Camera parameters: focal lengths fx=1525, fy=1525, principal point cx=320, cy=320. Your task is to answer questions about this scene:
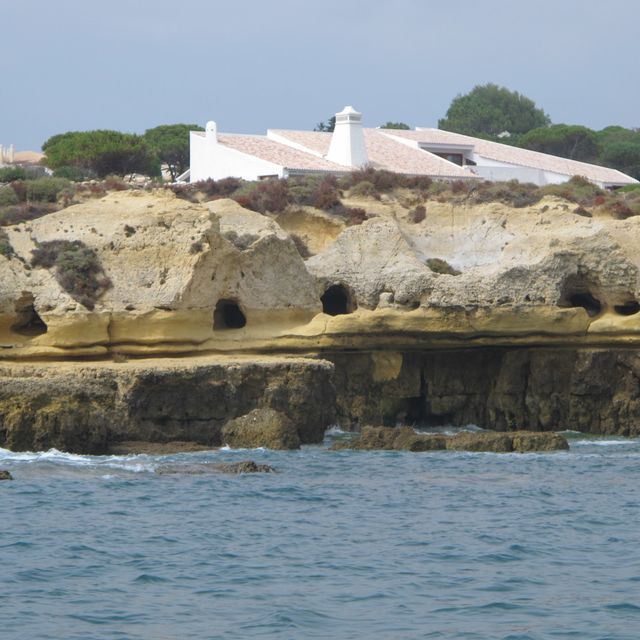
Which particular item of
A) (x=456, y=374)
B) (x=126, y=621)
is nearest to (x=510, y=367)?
(x=456, y=374)

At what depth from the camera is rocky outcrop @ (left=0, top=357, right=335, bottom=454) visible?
29.4 meters

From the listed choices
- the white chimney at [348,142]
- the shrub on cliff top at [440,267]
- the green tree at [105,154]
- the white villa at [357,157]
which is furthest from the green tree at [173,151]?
the shrub on cliff top at [440,267]

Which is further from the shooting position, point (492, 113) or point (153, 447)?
point (492, 113)

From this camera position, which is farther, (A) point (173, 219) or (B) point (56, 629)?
(A) point (173, 219)

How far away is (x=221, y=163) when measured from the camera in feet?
191

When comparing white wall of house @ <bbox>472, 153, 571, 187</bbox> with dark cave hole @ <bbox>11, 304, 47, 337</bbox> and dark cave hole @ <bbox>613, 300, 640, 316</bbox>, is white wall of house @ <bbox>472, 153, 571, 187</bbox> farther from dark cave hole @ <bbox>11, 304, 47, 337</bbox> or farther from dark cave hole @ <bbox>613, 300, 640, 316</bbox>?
dark cave hole @ <bbox>11, 304, 47, 337</bbox>

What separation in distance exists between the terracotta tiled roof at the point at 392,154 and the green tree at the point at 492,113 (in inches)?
1517

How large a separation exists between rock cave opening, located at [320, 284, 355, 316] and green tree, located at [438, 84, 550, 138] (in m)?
65.1

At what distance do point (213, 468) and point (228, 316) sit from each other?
32.6ft

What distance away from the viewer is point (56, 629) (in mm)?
16781

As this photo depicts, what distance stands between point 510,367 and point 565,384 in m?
1.46

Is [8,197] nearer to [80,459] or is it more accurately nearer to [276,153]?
[276,153]

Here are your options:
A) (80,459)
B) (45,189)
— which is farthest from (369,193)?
(80,459)

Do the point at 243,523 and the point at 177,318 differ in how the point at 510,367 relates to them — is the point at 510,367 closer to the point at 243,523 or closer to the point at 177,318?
the point at 177,318
